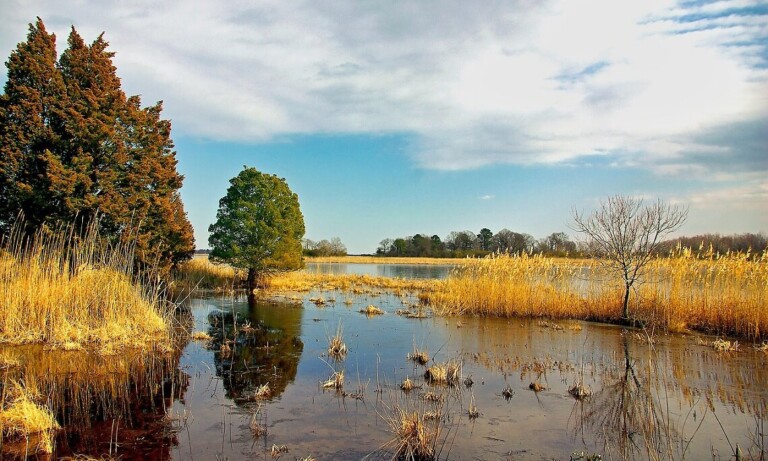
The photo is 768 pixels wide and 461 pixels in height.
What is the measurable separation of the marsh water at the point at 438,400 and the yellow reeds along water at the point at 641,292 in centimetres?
169

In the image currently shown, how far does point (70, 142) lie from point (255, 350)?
9556mm

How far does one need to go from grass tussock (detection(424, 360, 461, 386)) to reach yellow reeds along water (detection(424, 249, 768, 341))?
7388mm

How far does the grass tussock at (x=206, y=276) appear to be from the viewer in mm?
26106

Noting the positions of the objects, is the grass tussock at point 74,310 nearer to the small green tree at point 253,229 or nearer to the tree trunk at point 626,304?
the small green tree at point 253,229

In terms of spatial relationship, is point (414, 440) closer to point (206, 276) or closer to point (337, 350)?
point (337, 350)

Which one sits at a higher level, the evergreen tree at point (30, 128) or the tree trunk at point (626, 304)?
the evergreen tree at point (30, 128)

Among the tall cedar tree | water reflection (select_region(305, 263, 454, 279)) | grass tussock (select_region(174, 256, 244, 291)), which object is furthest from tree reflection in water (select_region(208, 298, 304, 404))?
water reflection (select_region(305, 263, 454, 279))

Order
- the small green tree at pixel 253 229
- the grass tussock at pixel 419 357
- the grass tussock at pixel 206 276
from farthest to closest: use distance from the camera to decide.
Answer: the grass tussock at pixel 206 276
the small green tree at pixel 253 229
the grass tussock at pixel 419 357

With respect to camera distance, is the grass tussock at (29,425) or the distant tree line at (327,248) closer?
the grass tussock at (29,425)

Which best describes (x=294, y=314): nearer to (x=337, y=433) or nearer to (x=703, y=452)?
(x=337, y=433)

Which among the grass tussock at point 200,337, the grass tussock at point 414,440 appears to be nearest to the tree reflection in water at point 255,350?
the grass tussock at point 200,337

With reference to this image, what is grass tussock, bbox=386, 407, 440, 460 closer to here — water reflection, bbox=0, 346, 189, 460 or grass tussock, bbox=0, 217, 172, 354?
water reflection, bbox=0, 346, 189, 460

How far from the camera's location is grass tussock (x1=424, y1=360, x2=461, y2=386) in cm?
866

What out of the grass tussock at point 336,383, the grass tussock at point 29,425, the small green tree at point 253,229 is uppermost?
the small green tree at point 253,229
